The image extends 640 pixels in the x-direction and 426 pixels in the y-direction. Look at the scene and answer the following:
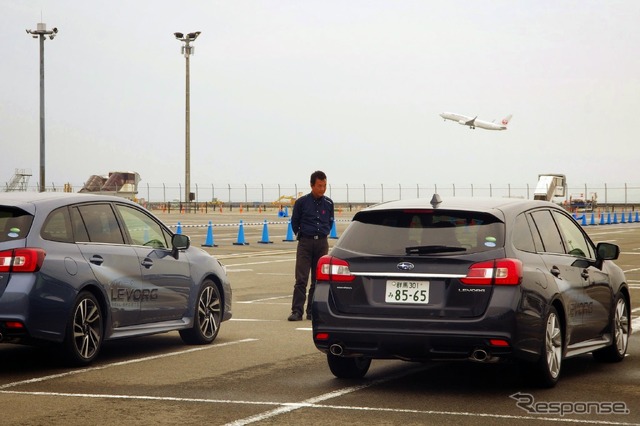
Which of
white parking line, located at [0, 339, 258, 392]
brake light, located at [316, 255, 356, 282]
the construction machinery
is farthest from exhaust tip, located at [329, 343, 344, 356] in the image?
the construction machinery

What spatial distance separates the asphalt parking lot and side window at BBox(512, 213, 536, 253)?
42.6 inches

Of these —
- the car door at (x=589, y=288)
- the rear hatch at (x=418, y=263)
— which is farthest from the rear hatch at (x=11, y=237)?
the car door at (x=589, y=288)

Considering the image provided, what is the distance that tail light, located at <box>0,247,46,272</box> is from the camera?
9844 millimetres

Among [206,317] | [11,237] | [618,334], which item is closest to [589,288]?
[618,334]

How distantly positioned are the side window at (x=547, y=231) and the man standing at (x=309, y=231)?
4.94 metres

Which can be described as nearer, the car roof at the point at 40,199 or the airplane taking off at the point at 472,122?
the car roof at the point at 40,199

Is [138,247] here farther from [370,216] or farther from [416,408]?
[416,408]

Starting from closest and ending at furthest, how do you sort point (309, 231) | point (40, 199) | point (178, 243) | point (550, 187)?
point (40, 199)
point (178, 243)
point (309, 231)
point (550, 187)

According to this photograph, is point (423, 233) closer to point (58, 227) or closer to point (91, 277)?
point (91, 277)

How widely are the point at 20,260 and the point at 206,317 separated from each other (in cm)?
295

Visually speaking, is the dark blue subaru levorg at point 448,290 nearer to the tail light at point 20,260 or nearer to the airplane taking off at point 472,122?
the tail light at point 20,260

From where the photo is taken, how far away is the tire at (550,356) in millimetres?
8922

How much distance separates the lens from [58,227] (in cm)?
1048

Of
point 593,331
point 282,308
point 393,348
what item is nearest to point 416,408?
point 393,348
